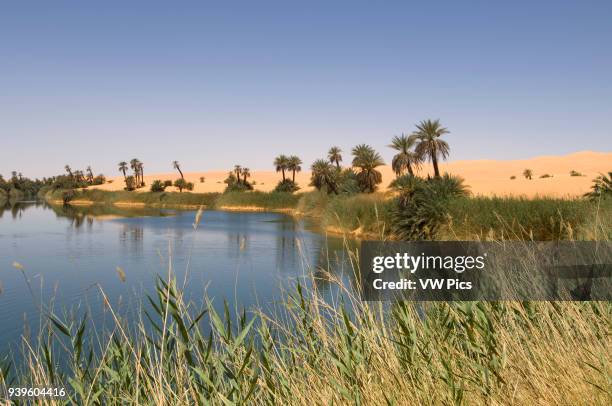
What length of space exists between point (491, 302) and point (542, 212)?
17.6 meters

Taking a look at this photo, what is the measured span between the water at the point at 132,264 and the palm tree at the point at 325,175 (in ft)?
49.0

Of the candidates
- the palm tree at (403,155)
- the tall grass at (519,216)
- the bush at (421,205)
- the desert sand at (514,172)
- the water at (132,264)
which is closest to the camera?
the water at (132,264)

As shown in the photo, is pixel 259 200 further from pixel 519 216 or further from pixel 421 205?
pixel 519 216

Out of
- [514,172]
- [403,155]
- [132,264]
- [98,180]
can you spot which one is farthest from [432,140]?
[98,180]

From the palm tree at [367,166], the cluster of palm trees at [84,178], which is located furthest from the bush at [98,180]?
the palm tree at [367,166]

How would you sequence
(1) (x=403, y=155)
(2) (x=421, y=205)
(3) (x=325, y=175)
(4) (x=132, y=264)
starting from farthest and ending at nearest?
(3) (x=325, y=175) → (1) (x=403, y=155) → (2) (x=421, y=205) → (4) (x=132, y=264)

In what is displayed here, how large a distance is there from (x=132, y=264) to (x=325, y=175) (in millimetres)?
38591

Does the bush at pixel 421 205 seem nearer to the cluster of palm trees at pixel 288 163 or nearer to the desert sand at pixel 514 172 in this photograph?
the desert sand at pixel 514 172

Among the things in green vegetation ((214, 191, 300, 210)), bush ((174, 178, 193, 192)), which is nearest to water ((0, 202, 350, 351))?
green vegetation ((214, 191, 300, 210))

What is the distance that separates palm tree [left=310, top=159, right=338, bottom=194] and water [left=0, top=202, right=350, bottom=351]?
1495 cm

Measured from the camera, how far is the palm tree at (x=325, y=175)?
60656mm

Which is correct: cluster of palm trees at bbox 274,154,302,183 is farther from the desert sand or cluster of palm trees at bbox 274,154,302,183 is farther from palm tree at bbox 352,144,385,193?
palm tree at bbox 352,144,385,193

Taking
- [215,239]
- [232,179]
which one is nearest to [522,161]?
[232,179]

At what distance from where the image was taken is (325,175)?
200ft
